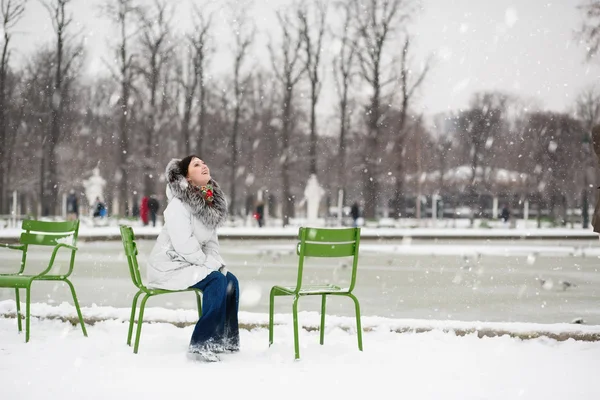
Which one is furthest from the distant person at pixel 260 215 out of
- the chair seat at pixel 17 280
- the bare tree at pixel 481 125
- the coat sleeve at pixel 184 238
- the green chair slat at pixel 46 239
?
the coat sleeve at pixel 184 238

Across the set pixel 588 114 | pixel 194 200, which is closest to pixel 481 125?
pixel 588 114

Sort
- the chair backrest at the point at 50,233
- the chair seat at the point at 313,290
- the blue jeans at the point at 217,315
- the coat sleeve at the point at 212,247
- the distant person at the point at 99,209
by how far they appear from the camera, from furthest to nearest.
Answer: the distant person at the point at 99,209, the chair backrest at the point at 50,233, the coat sleeve at the point at 212,247, the chair seat at the point at 313,290, the blue jeans at the point at 217,315

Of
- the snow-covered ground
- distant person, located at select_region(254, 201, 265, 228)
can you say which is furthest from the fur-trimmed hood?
distant person, located at select_region(254, 201, 265, 228)

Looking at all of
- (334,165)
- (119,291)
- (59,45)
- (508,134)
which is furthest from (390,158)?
(119,291)

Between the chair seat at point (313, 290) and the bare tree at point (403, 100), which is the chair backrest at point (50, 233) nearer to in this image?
the chair seat at point (313, 290)

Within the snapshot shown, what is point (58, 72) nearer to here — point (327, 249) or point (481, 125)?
point (481, 125)

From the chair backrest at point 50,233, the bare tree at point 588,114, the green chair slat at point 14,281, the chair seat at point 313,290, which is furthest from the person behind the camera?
the bare tree at point 588,114

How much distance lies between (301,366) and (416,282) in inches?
290

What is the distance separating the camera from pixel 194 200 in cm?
575

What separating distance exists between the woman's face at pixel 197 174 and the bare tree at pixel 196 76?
32.6 m

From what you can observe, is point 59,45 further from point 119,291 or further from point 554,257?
point 119,291

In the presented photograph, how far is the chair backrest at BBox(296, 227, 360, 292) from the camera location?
561 cm

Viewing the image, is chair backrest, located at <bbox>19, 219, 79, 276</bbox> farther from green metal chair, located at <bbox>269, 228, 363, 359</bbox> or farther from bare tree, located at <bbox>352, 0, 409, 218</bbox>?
bare tree, located at <bbox>352, 0, 409, 218</bbox>

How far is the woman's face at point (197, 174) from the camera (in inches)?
231
